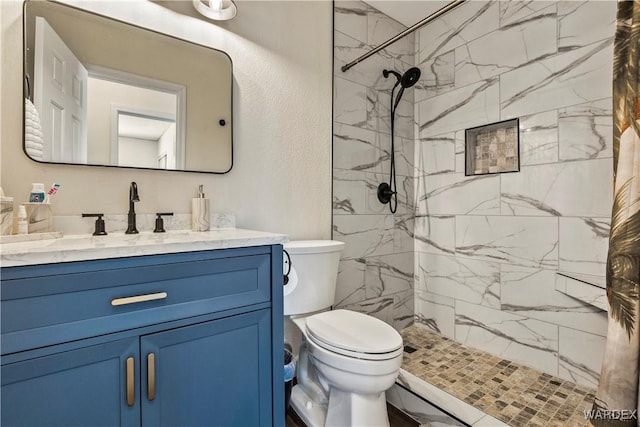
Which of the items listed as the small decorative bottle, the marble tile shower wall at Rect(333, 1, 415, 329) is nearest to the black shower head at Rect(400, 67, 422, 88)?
the marble tile shower wall at Rect(333, 1, 415, 329)

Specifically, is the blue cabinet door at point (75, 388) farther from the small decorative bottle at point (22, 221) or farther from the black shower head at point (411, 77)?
the black shower head at point (411, 77)

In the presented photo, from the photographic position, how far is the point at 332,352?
130cm

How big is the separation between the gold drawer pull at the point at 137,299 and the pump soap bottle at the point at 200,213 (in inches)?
21.3

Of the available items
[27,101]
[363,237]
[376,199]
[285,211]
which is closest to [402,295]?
[363,237]

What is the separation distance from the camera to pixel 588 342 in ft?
5.36

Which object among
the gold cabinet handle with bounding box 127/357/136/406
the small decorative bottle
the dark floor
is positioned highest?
the small decorative bottle

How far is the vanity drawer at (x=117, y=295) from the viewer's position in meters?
0.74

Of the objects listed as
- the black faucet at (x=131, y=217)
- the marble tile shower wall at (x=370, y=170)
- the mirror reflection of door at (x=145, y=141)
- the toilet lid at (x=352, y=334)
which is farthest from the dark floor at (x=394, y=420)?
the mirror reflection of door at (x=145, y=141)

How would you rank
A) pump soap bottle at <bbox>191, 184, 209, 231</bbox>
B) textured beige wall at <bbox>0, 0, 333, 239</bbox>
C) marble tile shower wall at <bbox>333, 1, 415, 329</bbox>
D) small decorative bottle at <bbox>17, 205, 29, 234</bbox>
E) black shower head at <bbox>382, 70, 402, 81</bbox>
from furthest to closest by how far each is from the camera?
black shower head at <bbox>382, 70, 402, 81</bbox>
marble tile shower wall at <bbox>333, 1, 415, 329</bbox>
pump soap bottle at <bbox>191, 184, 209, 231</bbox>
textured beige wall at <bbox>0, 0, 333, 239</bbox>
small decorative bottle at <bbox>17, 205, 29, 234</bbox>

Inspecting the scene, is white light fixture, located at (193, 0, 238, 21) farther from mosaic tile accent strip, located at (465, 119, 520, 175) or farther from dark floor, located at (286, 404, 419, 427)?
dark floor, located at (286, 404, 419, 427)

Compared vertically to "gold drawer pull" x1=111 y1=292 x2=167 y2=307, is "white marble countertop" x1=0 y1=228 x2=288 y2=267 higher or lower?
higher

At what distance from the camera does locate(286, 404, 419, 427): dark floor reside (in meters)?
1.53

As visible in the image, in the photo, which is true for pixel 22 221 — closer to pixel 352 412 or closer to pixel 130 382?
pixel 130 382

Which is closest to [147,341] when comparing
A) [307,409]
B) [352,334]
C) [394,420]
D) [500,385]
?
[352,334]
